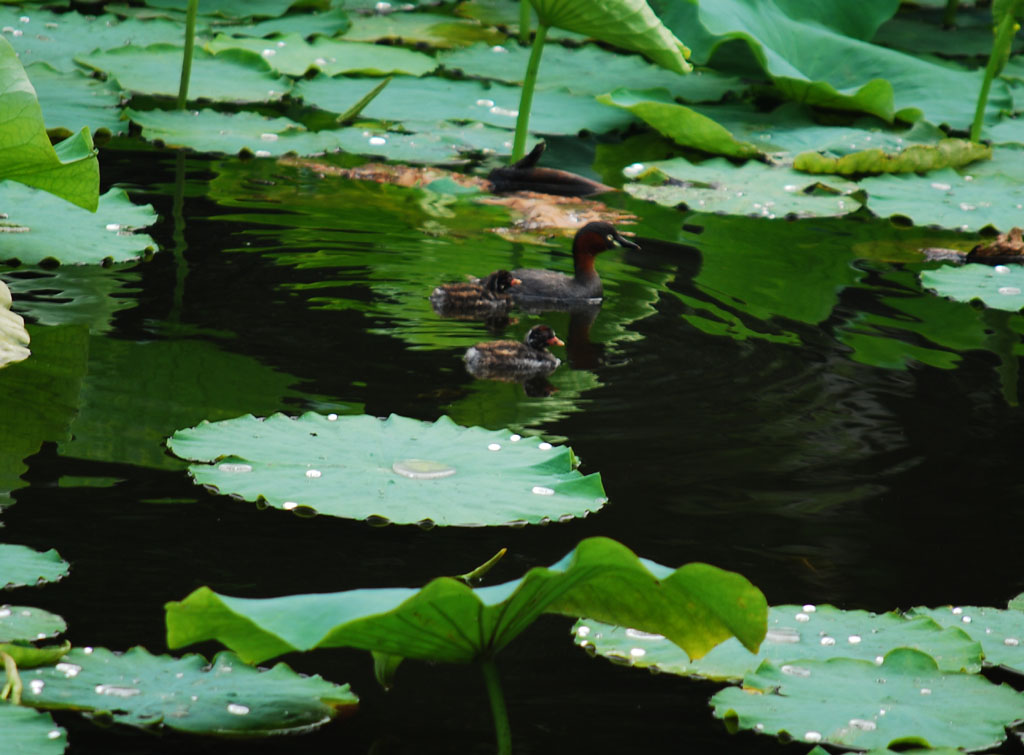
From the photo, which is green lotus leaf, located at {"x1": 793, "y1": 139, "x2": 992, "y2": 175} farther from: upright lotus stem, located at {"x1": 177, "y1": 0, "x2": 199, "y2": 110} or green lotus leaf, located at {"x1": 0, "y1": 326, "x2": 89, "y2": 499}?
green lotus leaf, located at {"x1": 0, "y1": 326, "x2": 89, "y2": 499}

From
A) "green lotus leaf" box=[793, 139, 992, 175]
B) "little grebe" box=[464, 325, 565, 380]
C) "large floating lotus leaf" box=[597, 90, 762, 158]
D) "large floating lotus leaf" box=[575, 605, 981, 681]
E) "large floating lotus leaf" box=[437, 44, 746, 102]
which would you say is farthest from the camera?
"large floating lotus leaf" box=[437, 44, 746, 102]

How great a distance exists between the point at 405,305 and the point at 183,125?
293 centimetres

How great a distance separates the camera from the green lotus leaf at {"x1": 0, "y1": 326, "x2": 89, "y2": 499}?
383cm

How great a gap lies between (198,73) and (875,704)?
7.74m

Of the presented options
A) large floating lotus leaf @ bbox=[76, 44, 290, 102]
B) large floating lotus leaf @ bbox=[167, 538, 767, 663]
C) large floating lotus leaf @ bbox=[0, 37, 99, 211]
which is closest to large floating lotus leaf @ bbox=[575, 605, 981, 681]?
large floating lotus leaf @ bbox=[167, 538, 767, 663]

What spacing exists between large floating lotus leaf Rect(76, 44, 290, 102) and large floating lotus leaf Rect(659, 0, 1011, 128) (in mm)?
3005

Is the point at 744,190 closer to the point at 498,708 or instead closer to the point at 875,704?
the point at 875,704

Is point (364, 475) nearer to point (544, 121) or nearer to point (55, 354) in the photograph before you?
point (55, 354)

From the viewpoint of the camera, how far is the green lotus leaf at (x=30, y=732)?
219 centimetres

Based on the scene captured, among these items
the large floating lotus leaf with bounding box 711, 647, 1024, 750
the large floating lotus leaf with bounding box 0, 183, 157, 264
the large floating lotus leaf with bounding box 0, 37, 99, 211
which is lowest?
the large floating lotus leaf with bounding box 0, 183, 157, 264

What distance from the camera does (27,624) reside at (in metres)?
2.71

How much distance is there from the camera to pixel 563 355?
219 inches

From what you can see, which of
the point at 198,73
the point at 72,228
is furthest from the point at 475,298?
the point at 198,73

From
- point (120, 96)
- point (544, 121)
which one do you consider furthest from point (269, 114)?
point (544, 121)
